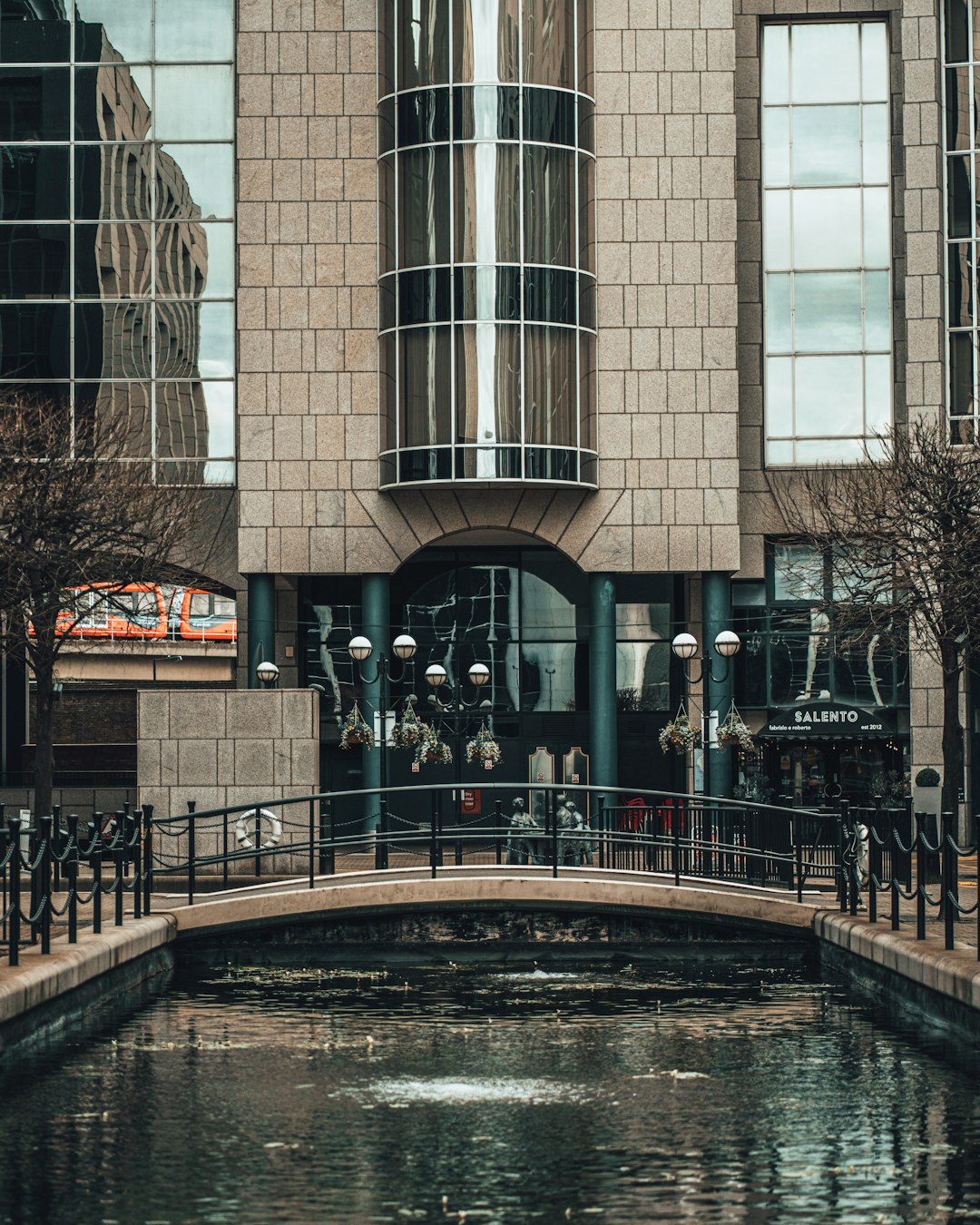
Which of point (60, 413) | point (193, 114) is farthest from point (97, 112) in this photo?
point (60, 413)

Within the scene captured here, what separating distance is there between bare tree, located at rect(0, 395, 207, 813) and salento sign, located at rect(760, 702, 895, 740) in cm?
1408

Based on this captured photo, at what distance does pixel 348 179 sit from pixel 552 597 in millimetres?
10560

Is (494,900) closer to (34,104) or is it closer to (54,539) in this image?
(54,539)

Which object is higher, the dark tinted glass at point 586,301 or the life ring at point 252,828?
the dark tinted glass at point 586,301

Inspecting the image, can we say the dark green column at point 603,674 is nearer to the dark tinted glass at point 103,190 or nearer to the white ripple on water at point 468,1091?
the dark tinted glass at point 103,190

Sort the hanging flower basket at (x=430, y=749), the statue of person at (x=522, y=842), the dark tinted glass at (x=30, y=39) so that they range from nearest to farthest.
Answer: the statue of person at (x=522, y=842) < the hanging flower basket at (x=430, y=749) < the dark tinted glass at (x=30, y=39)

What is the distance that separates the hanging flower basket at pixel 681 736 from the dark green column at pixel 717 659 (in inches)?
37.1

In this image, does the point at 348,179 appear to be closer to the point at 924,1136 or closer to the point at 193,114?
the point at 193,114

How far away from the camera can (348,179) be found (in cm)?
4247

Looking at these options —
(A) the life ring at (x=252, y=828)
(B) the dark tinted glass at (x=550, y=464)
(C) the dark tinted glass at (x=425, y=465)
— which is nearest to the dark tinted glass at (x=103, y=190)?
(C) the dark tinted glass at (x=425, y=465)

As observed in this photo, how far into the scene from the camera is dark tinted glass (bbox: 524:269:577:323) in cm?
4138

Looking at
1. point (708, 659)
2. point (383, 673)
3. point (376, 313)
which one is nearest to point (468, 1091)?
point (383, 673)

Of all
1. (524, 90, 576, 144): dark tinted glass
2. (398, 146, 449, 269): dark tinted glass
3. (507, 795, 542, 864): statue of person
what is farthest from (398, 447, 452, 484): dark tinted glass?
(507, 795, 542, 864): statue of person

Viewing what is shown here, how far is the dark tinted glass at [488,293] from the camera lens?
4125cm
